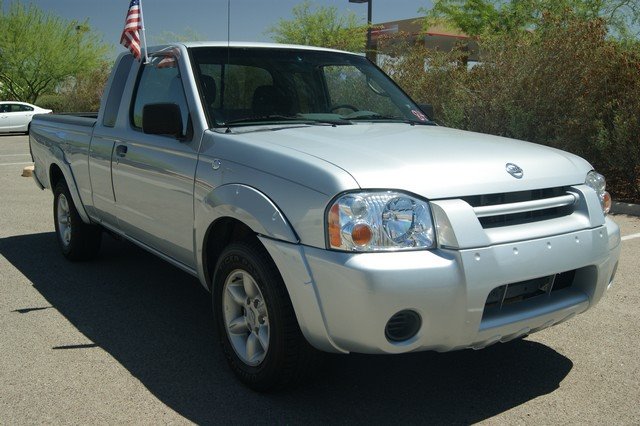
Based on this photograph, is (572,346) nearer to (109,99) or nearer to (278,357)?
(278,357)

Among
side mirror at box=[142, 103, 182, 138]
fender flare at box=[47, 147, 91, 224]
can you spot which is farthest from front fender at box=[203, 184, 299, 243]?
fender flare at box=[47, 147, 91, 224]

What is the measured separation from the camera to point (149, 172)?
14.9ft

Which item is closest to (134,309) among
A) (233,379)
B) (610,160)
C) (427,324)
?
(233,379)

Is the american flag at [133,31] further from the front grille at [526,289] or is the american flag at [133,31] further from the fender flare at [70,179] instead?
the front grille at [526,289]

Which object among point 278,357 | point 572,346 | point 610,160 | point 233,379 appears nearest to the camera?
point 278,357

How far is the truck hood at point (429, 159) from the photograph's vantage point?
124 inches

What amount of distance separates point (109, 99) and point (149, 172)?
1.29 metres

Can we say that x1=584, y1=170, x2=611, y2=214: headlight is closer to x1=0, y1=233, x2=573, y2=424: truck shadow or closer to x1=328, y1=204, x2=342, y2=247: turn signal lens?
x1=0, y1=233, x2=573, y2=424: truck shadow

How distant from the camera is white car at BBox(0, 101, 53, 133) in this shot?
2741 centimetres

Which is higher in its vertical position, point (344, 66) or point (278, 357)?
point (344, 66)

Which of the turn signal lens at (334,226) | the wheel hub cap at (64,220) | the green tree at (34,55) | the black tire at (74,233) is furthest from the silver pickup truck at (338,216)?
the green tree at (34,55)

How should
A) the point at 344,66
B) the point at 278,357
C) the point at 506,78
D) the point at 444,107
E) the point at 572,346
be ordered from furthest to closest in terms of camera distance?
the point at 444,107, the point at 506,78, the point at 344,66, the point at 572,346, the point at 278,357

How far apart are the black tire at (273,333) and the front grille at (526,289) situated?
901mm

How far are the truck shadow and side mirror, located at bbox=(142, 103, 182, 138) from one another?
135 cm
